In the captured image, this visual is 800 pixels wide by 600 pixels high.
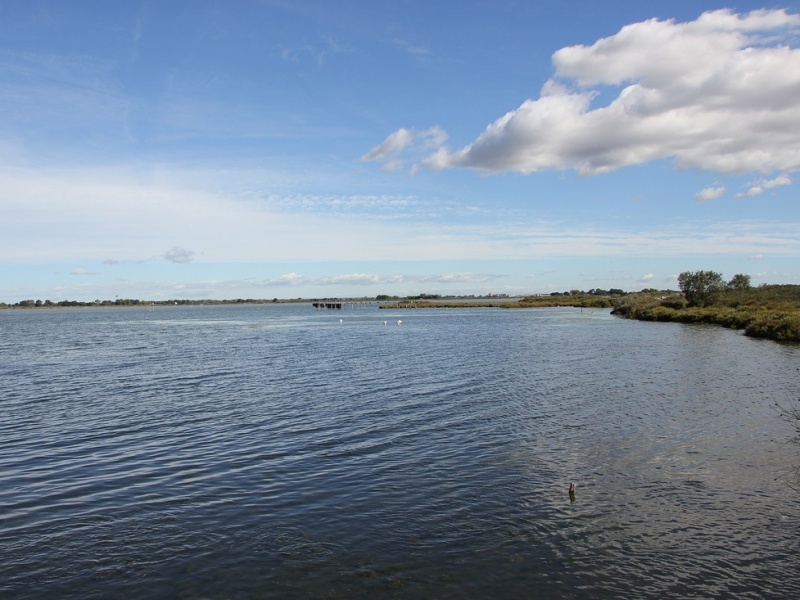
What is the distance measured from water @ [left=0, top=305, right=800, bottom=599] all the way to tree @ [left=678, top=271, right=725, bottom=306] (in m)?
69.9

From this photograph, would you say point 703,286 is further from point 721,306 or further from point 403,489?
point 403,489

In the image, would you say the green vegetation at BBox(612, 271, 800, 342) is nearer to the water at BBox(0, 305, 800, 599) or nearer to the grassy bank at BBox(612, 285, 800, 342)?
the grassy bank at BBox(612, 285, 800, 342)

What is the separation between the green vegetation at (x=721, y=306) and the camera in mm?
66125

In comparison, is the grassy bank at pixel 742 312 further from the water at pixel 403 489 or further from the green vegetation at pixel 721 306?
the water at pixel 403 489

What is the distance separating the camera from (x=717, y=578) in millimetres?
10812

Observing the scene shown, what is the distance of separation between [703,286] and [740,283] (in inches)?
366

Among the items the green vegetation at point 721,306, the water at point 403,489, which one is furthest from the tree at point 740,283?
the water at point 403,489

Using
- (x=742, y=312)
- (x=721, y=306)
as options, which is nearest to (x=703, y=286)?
(x=721, y=306)

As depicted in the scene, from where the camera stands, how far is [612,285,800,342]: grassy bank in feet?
184

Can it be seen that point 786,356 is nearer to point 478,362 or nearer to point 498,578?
point 478,362

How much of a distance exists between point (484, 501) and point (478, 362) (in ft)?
92.9

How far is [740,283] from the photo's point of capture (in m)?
103

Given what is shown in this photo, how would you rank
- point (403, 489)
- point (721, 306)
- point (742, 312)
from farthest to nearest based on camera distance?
1. point (721, 306)
2. point (742, 312)
3. point (403, 489)

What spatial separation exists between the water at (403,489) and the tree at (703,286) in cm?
6992
